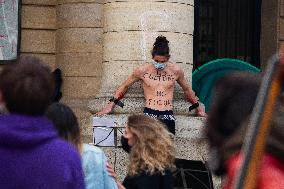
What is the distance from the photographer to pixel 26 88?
348 cm

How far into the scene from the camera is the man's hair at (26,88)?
3.48 metres

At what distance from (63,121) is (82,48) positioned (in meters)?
10.5

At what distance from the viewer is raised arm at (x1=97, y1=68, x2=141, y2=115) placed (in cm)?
1075

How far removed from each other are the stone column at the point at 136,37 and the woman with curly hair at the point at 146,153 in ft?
15.7

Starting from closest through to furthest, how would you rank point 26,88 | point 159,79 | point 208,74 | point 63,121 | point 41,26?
point 26,88
point 63,121
point 159,79
point 208,74
point 41,26

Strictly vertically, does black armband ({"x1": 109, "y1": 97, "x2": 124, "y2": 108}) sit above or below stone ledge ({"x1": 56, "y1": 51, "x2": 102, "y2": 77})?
below

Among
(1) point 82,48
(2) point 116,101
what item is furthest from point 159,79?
(1) point 82,48

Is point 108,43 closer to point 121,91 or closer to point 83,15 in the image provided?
point 121,91

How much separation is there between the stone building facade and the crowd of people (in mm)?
2759

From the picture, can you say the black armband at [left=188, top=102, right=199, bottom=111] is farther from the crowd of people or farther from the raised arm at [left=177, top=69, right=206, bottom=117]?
the crowd of people

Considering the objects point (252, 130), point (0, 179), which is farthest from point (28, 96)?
point (252, 130)

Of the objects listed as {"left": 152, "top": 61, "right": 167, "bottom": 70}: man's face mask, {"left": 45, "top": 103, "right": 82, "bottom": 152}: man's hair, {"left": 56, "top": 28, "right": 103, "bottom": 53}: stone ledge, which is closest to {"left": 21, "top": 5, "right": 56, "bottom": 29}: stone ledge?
{"left": 56, "top": 28, "right": 103, "bottom": 53}: stone ledge

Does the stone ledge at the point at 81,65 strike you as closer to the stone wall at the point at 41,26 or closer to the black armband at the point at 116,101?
the stone wall at the point at 41,26

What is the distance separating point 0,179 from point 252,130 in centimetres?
153
